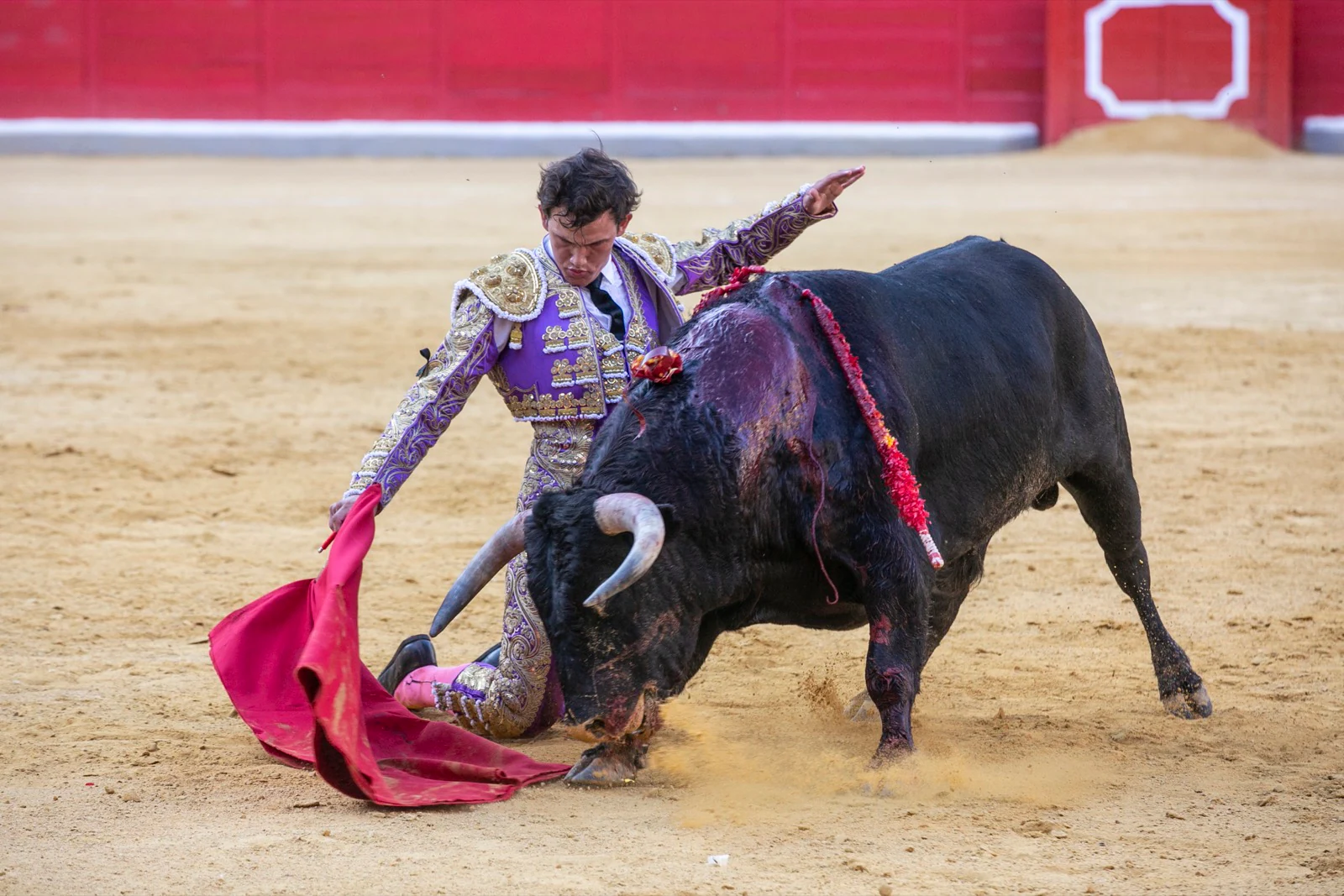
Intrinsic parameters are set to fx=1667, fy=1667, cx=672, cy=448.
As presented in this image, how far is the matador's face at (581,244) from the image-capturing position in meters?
2.85

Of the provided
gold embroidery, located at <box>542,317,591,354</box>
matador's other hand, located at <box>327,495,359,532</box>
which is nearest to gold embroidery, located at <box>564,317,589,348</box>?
gold embroidery, located at <box>542,317,591,354</box>

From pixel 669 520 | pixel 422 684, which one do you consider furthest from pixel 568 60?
pixel 669 520

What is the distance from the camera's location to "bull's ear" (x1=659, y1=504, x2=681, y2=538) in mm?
2605

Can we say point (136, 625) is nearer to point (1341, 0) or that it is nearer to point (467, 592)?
point (467, 592)

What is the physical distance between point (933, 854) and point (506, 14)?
41.9 feet

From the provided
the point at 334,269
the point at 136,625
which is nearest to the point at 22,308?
the point at 334,269

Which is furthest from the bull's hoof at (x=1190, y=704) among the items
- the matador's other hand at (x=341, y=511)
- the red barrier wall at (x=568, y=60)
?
the red barrier wall at (x=568, y=60)

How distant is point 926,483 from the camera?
292 centimetres

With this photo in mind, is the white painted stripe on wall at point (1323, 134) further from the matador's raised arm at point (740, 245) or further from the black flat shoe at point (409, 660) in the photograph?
the black flat shoe at point (409, 660)

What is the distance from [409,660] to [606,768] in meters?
0.64

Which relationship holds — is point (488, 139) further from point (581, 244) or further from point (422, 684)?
point (581, 244)

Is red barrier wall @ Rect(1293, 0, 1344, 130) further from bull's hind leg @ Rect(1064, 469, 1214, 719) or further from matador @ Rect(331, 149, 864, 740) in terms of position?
matador @ Rect(331, 149, 864, 740)

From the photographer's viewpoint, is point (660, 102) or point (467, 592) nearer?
point (467, 592)

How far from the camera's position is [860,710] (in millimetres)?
3320
